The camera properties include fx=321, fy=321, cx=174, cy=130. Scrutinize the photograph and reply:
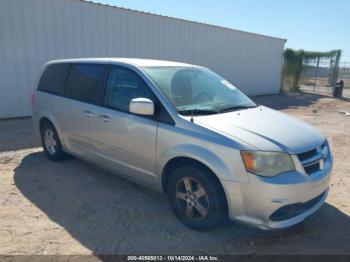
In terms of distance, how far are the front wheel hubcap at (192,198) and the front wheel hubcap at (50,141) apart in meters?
2.84

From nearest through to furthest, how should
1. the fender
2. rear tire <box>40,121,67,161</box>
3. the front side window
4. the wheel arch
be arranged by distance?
the fender < the wheel arch < the front side window < rear tire <box>40,121,67,161</box>

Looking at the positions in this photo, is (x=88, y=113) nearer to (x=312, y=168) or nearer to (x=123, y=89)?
(x=123, y=89)

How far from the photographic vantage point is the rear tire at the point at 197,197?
3.13 m

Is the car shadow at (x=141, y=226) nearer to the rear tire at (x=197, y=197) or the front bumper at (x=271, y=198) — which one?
the rear tire at (x=197, y=197)

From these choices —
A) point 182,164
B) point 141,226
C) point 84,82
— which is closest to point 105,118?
point 84,82

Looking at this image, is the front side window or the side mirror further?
the front side window

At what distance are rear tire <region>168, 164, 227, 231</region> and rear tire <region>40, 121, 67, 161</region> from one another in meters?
2.63

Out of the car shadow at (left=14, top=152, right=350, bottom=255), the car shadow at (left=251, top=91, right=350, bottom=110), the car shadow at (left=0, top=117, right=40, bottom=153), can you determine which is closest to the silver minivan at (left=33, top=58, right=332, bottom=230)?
the car shadow at (left=14, top=152, right=350, bottom=255)

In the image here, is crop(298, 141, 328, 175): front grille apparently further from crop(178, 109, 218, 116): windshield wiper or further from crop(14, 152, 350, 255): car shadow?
crop(178, 109, 218, 116): windshield wiper

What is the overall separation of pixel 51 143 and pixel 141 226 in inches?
108

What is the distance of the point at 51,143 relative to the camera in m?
5.48

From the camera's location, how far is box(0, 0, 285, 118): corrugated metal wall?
9.16m

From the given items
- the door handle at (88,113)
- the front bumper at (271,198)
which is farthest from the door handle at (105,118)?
the front bumper at (271,198)

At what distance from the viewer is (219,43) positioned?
15.7 m
